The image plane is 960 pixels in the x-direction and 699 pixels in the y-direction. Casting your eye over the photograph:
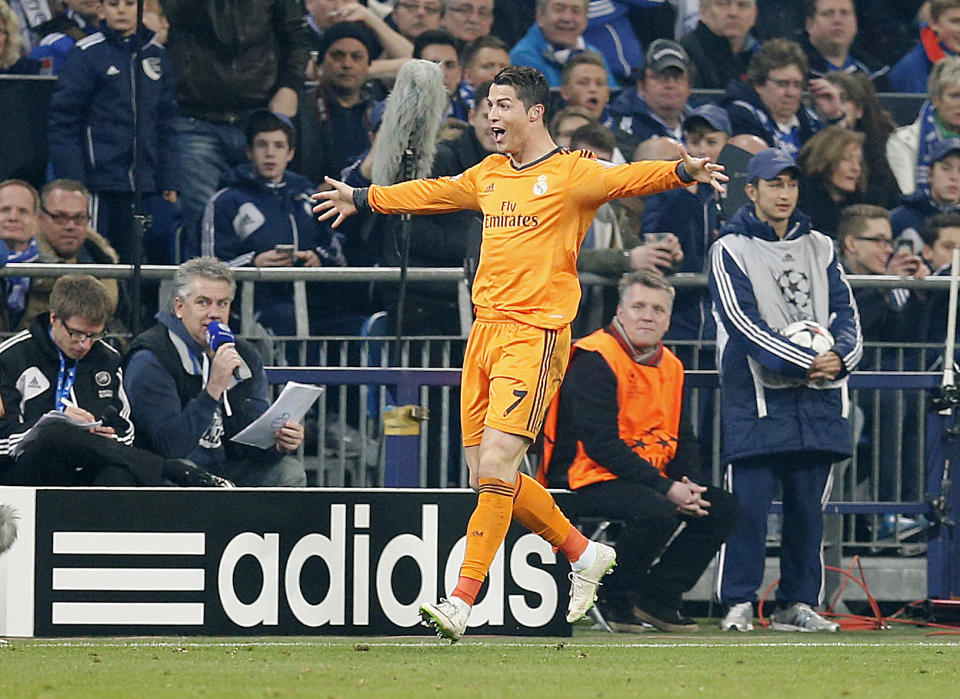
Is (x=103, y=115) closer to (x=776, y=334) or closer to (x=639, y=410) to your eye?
(x=639, y=410)

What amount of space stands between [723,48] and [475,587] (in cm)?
674

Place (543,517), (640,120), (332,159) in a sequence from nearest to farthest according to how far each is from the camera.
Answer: (543,517) → (332,159) → (640,120)

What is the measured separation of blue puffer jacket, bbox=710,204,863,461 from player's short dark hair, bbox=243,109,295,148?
108 inches

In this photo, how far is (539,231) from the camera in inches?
292

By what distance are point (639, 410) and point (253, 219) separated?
105 inches

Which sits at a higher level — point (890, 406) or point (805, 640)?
point (890, 406)

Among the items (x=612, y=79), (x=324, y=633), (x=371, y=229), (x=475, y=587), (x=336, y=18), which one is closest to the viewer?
(x=475, y=587)

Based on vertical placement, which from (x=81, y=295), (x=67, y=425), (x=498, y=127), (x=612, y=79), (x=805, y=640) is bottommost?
(x=805, y=640)

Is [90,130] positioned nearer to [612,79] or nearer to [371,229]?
[371,229]

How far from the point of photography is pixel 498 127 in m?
7.38

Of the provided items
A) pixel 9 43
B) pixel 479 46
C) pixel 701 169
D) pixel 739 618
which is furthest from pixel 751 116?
pixel 701 169

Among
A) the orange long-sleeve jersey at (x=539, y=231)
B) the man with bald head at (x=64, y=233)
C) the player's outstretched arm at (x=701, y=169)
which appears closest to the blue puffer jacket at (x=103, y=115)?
the man with bald head at (x=64, y=233)

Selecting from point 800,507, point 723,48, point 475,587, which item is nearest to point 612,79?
point 723,48

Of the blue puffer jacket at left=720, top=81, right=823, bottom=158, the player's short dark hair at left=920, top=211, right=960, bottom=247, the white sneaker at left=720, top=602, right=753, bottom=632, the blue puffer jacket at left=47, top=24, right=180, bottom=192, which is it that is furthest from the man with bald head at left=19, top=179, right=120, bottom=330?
the player's short dark hair at left=920, top=211, right=960, bottom=247
